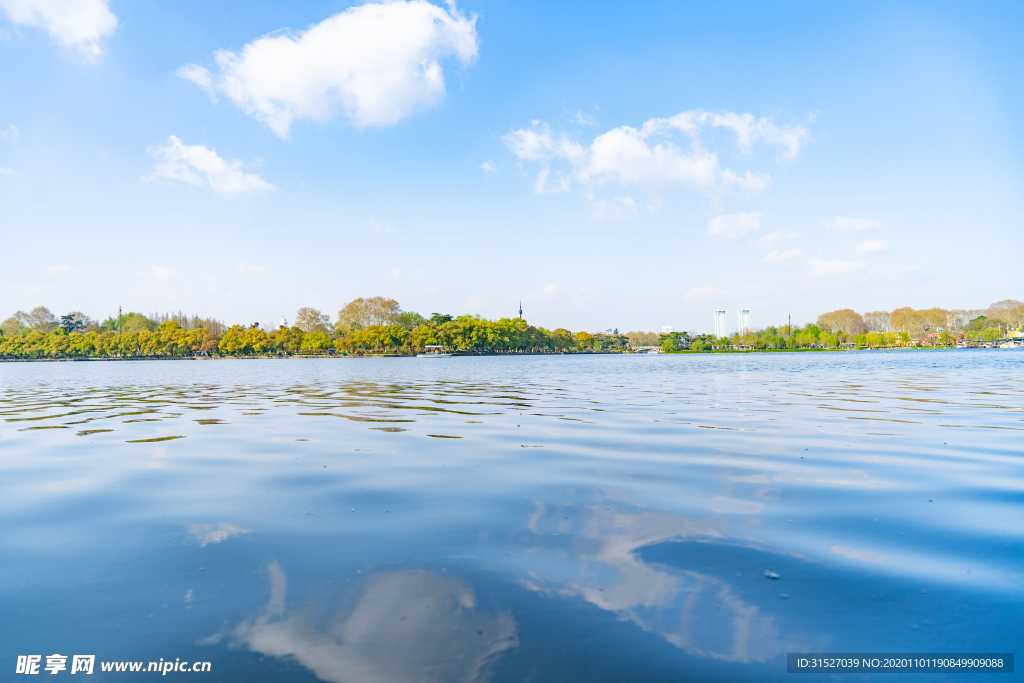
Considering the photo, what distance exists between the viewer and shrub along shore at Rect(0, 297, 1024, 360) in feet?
449

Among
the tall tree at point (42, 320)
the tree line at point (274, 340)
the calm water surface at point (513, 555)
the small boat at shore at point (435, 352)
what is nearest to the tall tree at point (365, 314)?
the tree line at point (274, 340)

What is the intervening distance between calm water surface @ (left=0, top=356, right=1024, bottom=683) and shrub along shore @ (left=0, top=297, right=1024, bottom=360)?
130763 mm

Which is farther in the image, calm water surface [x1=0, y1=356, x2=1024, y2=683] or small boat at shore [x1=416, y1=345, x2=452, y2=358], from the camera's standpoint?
small boat at shore [x1=416, y1=345, x2=452, y2=358]

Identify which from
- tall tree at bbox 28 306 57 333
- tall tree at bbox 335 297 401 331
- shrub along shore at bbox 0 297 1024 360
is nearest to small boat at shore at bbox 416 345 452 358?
shrub along shore at bbox 0 297 1024 360

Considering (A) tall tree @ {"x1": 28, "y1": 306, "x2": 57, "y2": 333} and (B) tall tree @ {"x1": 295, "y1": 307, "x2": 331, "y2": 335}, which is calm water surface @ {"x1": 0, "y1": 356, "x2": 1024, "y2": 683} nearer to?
(B) tall tree @ {"x1": 295, "y1": 307, "x2": 331, "y2": 335}

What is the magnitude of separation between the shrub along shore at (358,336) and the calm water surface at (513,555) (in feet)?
429

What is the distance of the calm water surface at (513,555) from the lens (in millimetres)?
3141

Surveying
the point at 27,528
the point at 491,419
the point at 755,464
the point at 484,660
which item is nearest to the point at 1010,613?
the point at 484,660

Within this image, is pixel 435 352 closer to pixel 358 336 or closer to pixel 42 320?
pixel 358 336

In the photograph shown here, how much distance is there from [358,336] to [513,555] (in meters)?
135

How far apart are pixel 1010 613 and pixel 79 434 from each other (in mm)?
14901

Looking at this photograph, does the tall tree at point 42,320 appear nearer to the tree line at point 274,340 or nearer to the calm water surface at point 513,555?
the tree line at point 274,340

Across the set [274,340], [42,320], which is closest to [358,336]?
[274,340]

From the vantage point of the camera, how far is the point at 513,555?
14.8 feet
